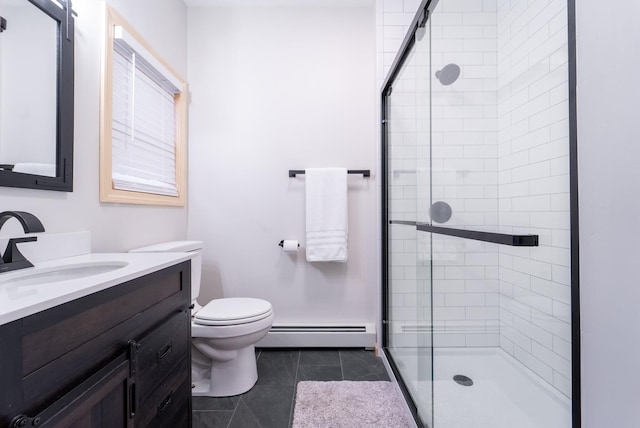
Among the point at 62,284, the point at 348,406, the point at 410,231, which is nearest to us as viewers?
the point at 62,284

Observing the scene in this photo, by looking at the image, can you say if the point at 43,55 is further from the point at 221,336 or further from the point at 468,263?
the point at 468,263

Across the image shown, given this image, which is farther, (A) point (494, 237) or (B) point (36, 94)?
(B) point (36, 94)

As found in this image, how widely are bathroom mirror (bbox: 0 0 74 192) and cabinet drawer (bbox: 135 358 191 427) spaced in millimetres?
808

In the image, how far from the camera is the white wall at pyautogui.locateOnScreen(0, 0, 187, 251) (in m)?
1.00

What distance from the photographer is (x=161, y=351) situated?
0.93 meters

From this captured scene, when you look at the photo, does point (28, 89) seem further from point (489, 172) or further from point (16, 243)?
point (489, 172)

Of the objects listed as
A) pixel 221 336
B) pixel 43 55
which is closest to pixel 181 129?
pixel 43 55

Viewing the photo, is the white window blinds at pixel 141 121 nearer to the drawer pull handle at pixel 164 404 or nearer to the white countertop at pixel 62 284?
the white countertop at pixel 62 284

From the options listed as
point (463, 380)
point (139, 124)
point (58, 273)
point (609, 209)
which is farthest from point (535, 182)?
point (139, 124)

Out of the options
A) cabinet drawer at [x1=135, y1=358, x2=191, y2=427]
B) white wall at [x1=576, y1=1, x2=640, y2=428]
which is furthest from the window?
white wall at [x1=576, y1=1, x2=640, y2=428]

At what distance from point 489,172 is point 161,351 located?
136 cm

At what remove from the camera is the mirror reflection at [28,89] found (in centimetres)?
88

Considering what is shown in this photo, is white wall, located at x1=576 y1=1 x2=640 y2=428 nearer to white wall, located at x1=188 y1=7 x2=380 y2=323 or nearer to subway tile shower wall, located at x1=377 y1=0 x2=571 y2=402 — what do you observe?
subway tile shower wall, located at x1=377 y1=0 x2=571 y2=402

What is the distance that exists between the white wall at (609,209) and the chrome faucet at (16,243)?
1.34 m
